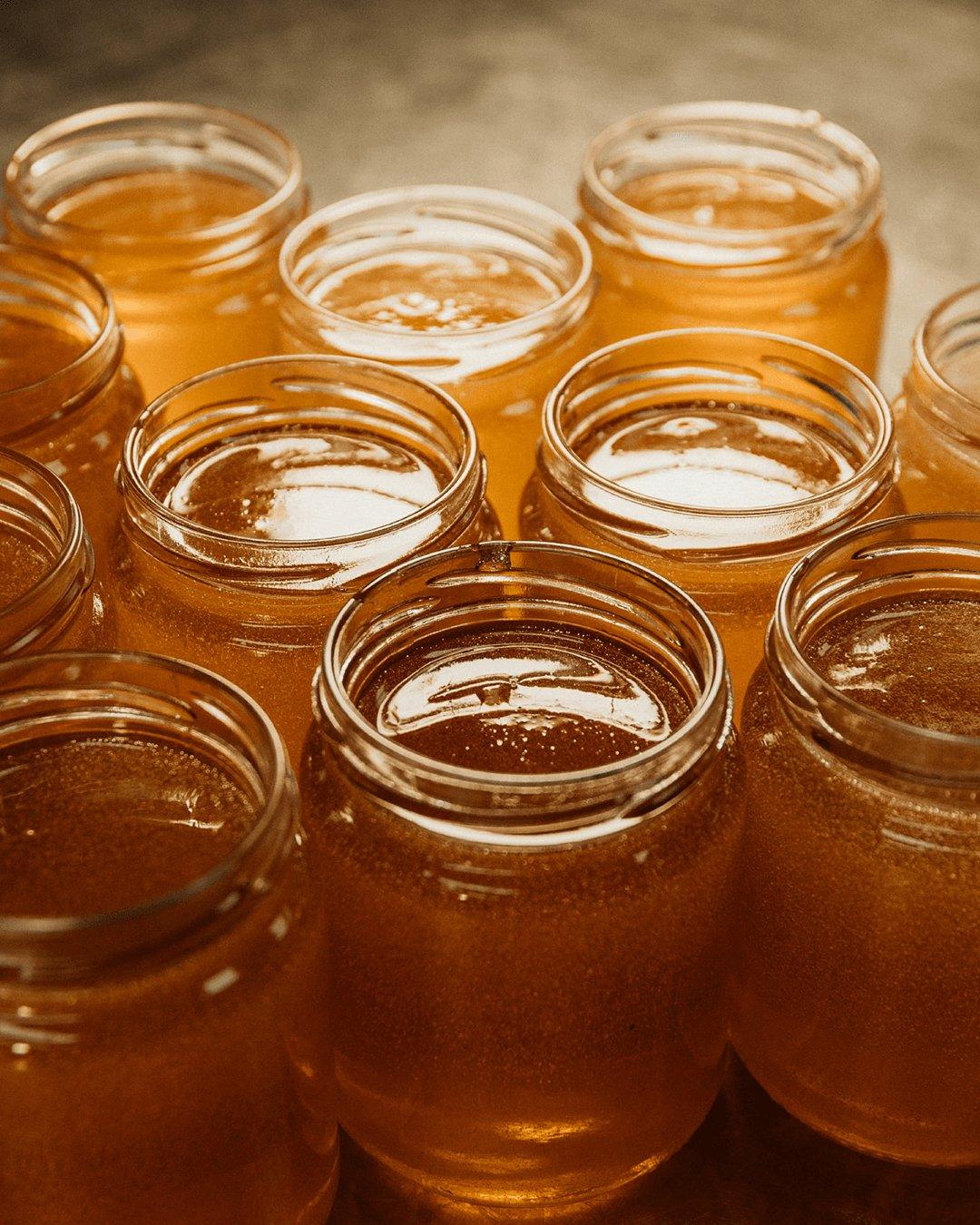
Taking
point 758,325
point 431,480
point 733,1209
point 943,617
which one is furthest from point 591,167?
point 733,1209

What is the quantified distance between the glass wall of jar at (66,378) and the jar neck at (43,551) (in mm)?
43

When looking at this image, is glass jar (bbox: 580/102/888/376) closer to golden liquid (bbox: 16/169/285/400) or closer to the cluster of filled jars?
the cluster of filled jars

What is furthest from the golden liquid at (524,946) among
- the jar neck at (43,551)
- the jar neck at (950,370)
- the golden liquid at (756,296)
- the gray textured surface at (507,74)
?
the gray textured surface at (507,74)

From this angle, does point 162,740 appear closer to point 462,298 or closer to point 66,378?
point 66,378

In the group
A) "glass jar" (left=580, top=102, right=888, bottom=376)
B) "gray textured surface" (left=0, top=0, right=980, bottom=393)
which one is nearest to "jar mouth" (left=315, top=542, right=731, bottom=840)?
"glass jar" (left=580, top=102, right=888, bottom=376)

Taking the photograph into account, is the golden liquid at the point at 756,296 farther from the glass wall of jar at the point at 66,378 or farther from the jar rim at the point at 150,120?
the glass wall of jar at the point at 66,378

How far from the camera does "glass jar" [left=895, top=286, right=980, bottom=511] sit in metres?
0.97

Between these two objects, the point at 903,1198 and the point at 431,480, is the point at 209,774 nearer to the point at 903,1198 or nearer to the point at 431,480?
the point at 431,480

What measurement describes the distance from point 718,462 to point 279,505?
275mm

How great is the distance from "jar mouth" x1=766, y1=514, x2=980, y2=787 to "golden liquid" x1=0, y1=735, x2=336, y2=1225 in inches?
9.9

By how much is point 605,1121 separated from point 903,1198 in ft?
0.56

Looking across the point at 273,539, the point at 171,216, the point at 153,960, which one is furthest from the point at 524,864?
the point at 171,216

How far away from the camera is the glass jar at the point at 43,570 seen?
2.58 ft

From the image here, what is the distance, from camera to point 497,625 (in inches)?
32.4
